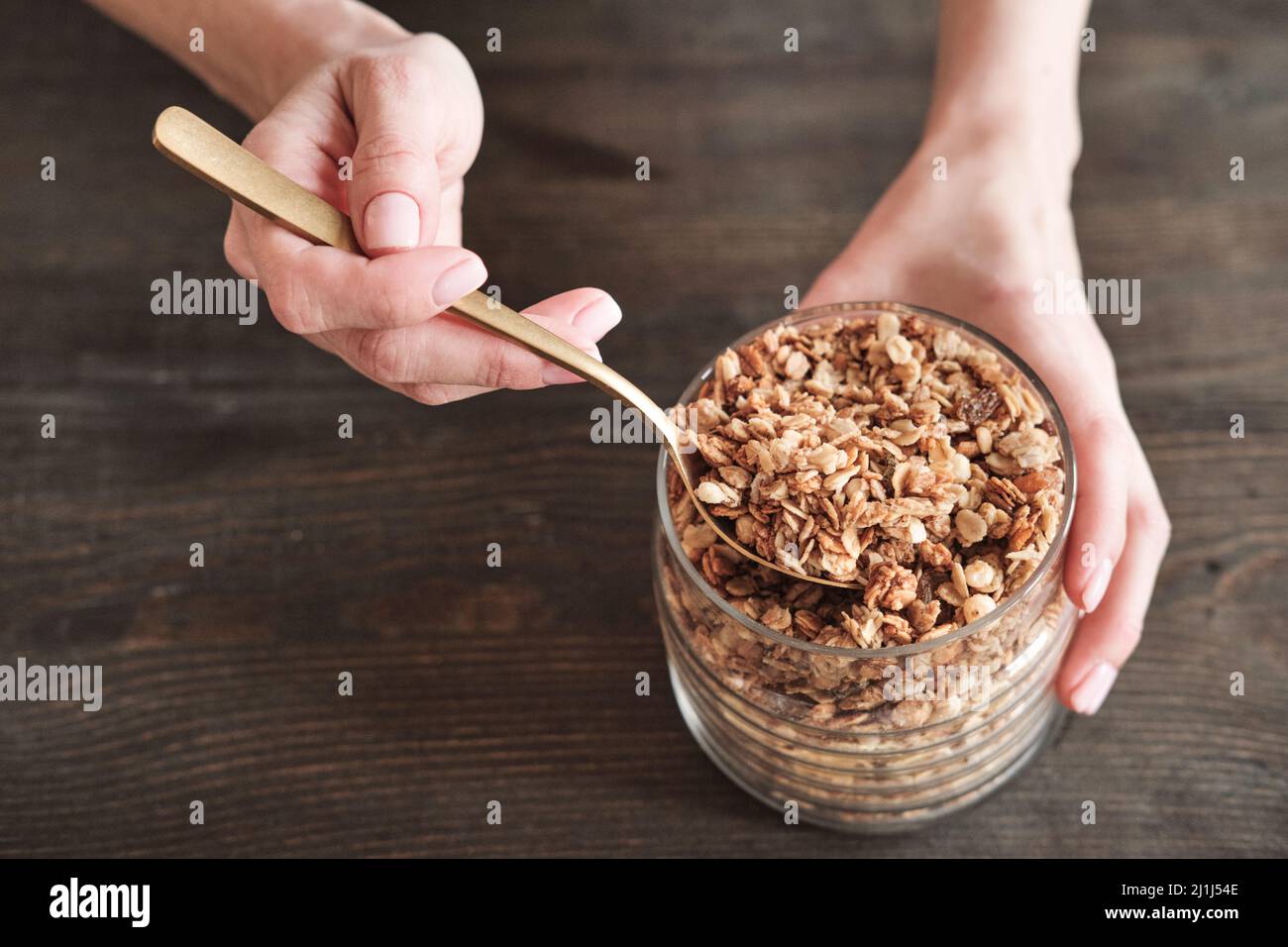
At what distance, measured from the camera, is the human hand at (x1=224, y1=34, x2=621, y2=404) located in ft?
2.38

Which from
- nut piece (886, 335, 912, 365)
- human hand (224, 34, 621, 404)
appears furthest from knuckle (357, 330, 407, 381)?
nut piece (886, 335, 912, 365)

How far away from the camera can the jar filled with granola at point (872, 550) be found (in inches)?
28.1

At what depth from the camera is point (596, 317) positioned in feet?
2.58

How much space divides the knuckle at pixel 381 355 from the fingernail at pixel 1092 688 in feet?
1.91

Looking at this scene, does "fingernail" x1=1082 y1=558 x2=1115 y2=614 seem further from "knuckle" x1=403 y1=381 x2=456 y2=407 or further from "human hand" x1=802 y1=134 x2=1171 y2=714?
"knuckle" x1=403 y1=381 x2=456 y2=407

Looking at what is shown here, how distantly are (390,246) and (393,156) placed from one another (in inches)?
3.2

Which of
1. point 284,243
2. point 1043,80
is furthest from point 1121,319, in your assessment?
point 284,243

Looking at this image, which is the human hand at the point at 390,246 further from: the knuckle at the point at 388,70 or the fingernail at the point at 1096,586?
the fingernail at the point at 1096,586

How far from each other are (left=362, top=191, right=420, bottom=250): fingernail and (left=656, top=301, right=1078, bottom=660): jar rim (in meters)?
0.23

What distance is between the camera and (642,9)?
1.38 m

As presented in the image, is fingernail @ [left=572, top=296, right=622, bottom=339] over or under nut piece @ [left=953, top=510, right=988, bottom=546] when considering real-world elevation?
over

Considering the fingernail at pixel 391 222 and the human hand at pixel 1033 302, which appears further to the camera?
the human hand at pixel 1033 302

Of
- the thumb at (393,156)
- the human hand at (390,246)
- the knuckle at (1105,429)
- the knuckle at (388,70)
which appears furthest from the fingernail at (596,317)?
the knuckle at (1105,429)

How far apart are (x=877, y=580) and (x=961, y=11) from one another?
656 mm
